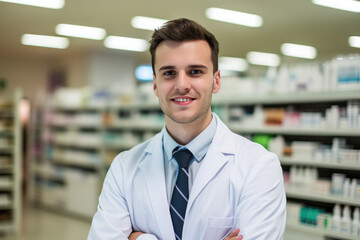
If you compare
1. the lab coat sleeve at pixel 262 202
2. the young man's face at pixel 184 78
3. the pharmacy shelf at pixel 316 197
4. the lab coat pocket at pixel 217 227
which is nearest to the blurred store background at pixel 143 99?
the pharmacy shelf at pixel 316 197

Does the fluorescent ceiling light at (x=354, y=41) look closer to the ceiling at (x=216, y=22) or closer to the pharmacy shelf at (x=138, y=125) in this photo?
the ceiling at (x=216, y=22)

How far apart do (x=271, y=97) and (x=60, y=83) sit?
9690 millimetres

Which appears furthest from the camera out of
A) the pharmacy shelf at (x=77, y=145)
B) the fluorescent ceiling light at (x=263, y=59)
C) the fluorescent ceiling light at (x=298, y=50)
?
the fluorescent ceiling light at (x=263, y=59)

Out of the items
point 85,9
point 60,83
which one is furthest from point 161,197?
point 60,83

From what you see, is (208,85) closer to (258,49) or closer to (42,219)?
(42,219)

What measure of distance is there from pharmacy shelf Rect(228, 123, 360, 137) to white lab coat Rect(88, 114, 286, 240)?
247 centimetres

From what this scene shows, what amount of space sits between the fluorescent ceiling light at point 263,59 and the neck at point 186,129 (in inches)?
A: 408

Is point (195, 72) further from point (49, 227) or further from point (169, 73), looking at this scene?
point (49, 227)

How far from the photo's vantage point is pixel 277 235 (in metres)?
1.68

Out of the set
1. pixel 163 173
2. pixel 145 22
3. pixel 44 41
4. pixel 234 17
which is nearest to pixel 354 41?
pixel 234 17

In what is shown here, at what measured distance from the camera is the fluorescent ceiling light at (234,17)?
23.5ft

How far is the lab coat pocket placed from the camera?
1.70 metres

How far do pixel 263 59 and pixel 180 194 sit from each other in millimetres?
11749

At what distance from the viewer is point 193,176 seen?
1.81 m
